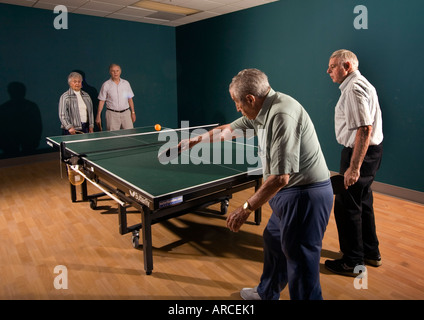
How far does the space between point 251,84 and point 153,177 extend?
43.4 inches

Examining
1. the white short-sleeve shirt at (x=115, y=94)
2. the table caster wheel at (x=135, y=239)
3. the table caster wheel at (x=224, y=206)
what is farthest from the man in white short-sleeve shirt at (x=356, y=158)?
the white short-sleeve shirt at (x=115, y=94)

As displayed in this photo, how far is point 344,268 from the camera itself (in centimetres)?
229

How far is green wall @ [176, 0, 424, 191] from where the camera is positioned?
3.59 meters

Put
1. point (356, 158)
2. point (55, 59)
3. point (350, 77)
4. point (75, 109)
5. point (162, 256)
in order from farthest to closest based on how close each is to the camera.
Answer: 1. point (55, 59)
2. point (75, 109)
3. point (162, 256)
4. point (350, 77)
5. point (356, 158)

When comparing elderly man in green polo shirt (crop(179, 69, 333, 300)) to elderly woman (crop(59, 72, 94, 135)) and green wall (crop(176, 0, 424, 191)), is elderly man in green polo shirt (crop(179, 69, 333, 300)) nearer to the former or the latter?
green wall (crop(176, 0, 424, 191))

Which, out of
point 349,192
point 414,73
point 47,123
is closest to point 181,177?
point 349,192

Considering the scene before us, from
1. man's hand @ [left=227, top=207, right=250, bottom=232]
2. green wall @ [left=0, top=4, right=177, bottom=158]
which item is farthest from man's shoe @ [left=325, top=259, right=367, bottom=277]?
green wall @ [left=0, top=4, right=177, bottom=158]

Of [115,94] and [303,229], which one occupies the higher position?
[115,94]

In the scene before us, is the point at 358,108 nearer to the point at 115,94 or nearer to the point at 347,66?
the point at 347,66

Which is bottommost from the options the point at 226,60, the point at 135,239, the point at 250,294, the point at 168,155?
the point at 250,294

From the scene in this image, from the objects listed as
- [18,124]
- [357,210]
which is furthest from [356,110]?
[18,124]

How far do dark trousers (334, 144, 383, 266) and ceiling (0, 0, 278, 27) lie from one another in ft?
Result: 11.9
